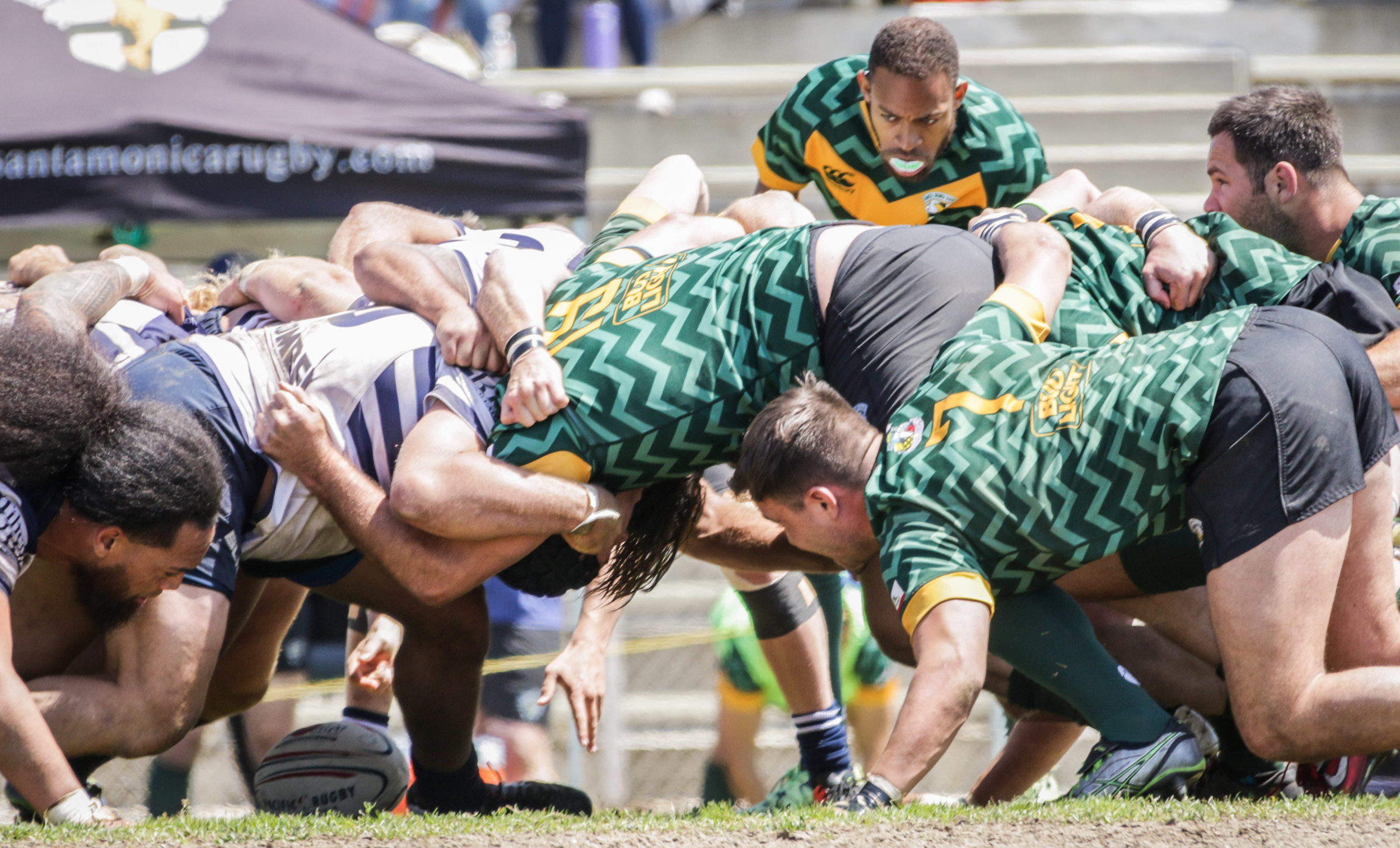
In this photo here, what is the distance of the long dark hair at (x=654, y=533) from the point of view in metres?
4.04

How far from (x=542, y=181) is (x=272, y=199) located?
1255 mm

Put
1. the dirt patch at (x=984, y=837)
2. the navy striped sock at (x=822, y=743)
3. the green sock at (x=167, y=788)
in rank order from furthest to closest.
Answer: the green sock at (x=167, y=788)
the navy striped sock at (x=822, y=743)
the dirt patch at (x=984, y=837)

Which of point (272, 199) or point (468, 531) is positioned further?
point (272, 199)

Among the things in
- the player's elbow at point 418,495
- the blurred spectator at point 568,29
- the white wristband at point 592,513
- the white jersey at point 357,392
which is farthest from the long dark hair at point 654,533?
the blurred spectator at point 568,29

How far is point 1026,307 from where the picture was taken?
3432 millimetres

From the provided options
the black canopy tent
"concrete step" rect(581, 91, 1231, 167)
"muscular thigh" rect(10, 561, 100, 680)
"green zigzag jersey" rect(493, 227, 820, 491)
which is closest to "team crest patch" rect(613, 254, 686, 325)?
"green zigzag jersey" rect(493, 227, 820, 491)

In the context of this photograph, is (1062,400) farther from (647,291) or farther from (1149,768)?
(647,291)

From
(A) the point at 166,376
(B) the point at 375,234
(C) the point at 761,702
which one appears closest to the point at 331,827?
(A) the point at 166,376

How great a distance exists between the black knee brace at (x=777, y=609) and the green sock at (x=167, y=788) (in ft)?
7.85

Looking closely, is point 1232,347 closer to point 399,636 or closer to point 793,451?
point 793,451

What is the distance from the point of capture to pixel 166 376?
3.75 m

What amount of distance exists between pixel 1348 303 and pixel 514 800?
2.78 metres

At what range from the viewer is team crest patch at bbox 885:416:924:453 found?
3.16 m

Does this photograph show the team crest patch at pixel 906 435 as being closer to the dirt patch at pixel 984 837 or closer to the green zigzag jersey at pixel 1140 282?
the green zigzag jersey at pixel 1140 282
